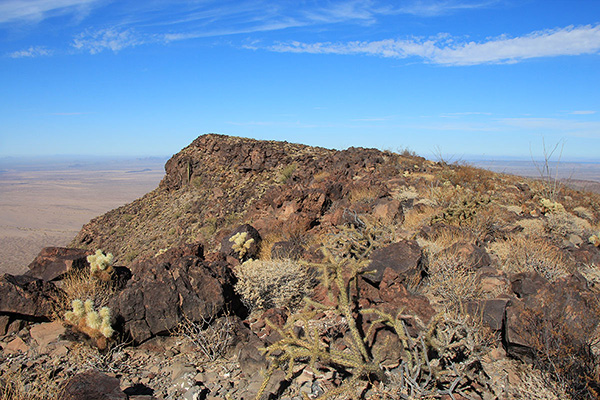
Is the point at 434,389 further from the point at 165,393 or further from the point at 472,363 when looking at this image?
the point at 165,393

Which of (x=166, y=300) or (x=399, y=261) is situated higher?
(x=399, y=261)

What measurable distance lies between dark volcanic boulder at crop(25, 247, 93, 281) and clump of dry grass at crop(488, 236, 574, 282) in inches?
256

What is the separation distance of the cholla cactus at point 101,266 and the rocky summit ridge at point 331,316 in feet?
0.06

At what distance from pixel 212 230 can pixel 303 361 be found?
387 inches

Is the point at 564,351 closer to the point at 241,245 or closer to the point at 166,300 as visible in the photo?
the point at 166,300

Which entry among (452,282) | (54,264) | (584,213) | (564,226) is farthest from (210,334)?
(584,213)

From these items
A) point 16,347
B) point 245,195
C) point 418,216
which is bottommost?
point 16,347

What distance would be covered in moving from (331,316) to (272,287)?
3.22 feet

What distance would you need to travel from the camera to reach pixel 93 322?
4078mm

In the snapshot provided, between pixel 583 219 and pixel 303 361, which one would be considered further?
pixel 583 219

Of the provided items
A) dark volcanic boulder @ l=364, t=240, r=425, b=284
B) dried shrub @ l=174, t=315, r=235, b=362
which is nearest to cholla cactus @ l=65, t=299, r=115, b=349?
dried shrub @ l=174, t=315, r=235, b=362

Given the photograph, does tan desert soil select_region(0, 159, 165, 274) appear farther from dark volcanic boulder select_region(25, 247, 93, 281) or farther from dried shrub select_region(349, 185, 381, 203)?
dried shrub select_region(349, 185, 381, 203)

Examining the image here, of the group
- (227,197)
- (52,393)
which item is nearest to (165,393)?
(52,393)

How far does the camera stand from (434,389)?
2.98 metres
